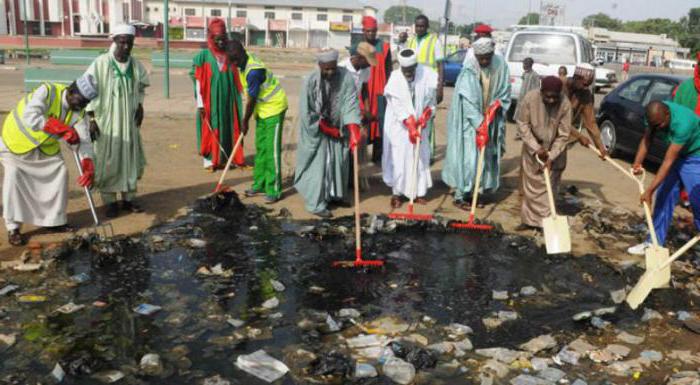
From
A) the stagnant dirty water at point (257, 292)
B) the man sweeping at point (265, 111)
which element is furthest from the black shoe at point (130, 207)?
the man sweeping at point (265, 111)

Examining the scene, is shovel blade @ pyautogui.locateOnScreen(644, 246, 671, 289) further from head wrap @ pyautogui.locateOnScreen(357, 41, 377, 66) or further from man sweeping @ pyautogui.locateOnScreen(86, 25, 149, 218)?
man sweeping @ pyautogui.locateOnScreen(86, 25, 149, 218)

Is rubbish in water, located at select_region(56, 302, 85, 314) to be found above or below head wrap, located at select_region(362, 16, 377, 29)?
below

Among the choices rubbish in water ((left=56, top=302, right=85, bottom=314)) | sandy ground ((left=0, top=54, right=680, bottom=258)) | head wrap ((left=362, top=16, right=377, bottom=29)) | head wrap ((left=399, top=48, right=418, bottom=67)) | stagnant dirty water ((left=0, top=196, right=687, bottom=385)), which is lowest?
stagnant dirty water ((left=0, top=196, right=687, bottom=385))

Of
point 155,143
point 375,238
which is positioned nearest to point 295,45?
point 155,143

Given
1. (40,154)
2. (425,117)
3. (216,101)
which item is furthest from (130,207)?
(425,117)

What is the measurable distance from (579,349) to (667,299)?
4.74 ft

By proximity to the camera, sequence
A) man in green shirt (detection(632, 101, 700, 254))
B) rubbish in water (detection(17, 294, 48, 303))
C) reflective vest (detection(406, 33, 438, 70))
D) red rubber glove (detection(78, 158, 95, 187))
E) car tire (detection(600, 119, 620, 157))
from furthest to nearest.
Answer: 1. car tire (detection(600, 119, 620, 157))
2. reflective vest (detection(406, 33, 438, 70))
3. red rubber glove (detection(78, 158, 95, 187))
4. man in green shirt (detection(632, 101, 700, 254))
5. rubbish in water (detection(17, 294, 48, 303))

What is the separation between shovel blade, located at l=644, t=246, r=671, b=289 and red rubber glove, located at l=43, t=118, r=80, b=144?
485 centimetres

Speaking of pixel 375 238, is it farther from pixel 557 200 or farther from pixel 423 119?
pixel 557 200

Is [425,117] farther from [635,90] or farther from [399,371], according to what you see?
[635,90]

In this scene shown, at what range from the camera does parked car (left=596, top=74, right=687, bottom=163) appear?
9781 mm

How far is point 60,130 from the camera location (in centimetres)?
546

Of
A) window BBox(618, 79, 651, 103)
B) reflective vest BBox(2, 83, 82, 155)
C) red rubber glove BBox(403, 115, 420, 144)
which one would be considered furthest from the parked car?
reflective vest BBox(2, 83, 82, 155)

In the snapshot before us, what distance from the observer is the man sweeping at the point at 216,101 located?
8.30m
